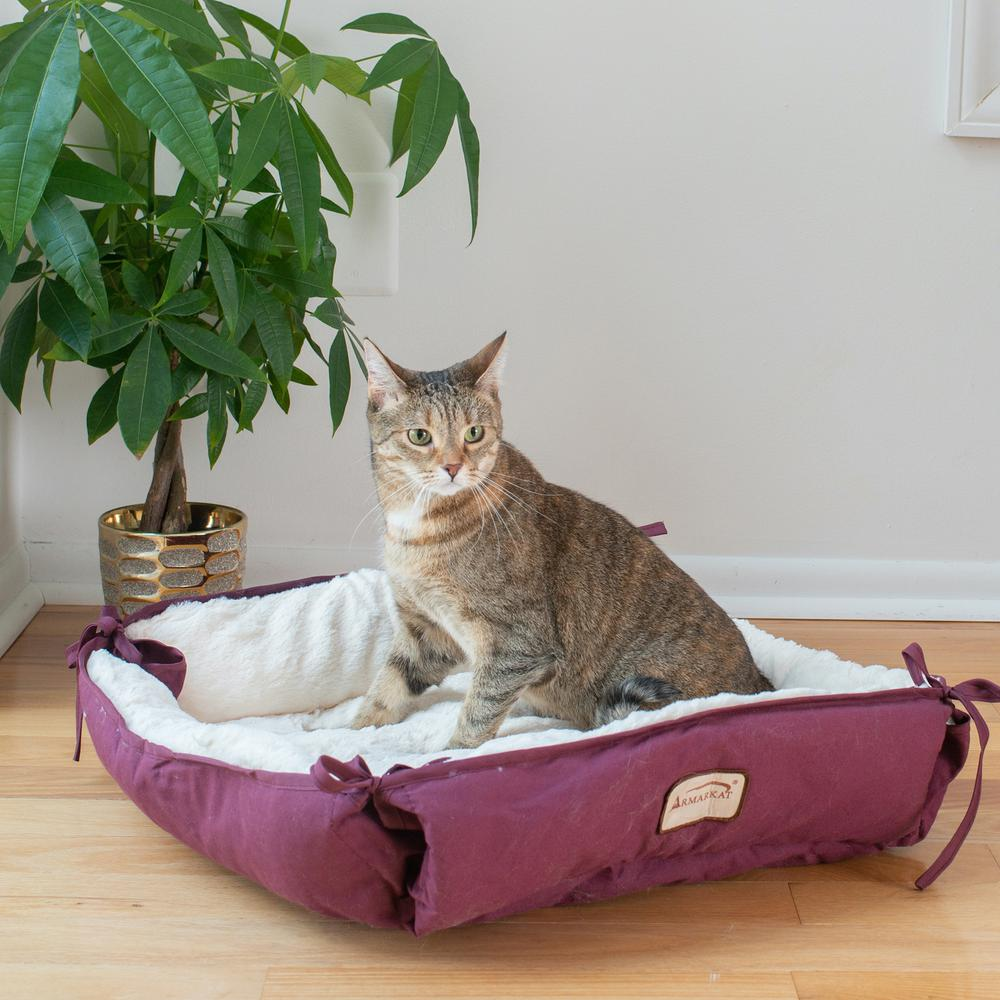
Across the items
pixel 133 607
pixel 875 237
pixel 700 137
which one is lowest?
pixel 133 607

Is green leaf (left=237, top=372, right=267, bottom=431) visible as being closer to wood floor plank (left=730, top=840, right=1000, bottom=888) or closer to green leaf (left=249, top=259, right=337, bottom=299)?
green leaf (left=249, top=259, right=337, bottom=299)

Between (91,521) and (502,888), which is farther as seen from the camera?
(91,521)

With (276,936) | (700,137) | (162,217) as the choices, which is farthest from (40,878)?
(700,137)

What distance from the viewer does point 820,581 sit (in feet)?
7.65

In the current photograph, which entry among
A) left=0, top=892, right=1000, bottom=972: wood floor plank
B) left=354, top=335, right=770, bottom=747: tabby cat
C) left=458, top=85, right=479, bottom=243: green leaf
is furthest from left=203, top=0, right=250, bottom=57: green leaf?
left=0, top=892, right=1000, bottom=972: wood floor plank

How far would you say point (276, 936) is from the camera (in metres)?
1.18

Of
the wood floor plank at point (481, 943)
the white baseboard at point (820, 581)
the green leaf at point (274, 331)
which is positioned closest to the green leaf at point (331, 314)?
the green leaf at point (274, 331)

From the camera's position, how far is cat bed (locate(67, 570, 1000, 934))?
3.64ft

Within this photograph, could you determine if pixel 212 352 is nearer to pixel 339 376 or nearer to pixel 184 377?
pixel 184 377

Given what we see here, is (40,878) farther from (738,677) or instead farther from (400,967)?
(738,677)

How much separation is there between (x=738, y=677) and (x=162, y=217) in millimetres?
970

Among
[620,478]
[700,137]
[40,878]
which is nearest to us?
[40,878]

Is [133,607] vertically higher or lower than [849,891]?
higher

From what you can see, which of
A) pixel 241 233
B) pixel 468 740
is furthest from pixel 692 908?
pixel 241 233
